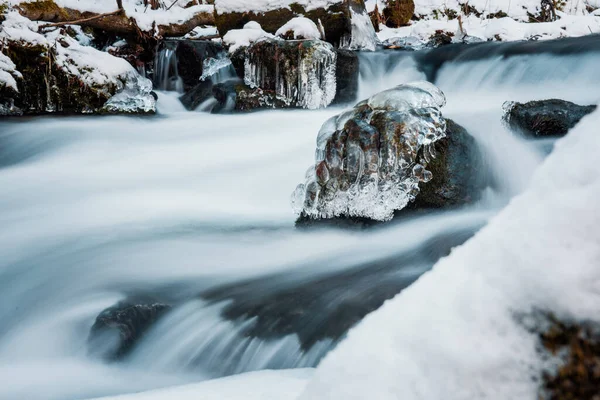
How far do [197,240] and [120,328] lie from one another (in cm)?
135

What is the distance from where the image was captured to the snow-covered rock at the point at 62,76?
6.25 metres

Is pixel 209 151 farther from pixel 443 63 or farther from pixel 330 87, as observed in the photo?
pixel 443 63

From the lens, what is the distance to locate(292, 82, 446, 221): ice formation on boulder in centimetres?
329

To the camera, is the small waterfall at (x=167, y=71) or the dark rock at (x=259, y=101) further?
the small waterfall at (x=167, y=71)

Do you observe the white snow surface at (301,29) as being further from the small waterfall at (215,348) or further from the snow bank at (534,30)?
the small waterfall at (215,348)

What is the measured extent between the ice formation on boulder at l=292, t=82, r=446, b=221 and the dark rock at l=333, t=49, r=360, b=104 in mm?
3648

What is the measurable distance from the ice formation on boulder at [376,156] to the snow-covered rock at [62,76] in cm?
449

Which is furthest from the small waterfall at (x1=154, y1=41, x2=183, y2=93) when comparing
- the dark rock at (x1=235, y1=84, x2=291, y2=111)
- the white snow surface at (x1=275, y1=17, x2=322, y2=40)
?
the white snow surface at (x1=275, y1=17, x2=322, y2=40)

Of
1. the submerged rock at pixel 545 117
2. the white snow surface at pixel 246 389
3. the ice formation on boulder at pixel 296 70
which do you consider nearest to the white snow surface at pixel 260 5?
the ice formation on boulder at pixel 296 70

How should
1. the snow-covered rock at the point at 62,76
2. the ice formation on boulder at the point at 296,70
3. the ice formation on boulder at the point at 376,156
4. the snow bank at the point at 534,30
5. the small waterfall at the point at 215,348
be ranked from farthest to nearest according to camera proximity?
1. the snow bank at the point at 534,30
2. the ice formation on boulder at the point at 296,70
3. the snow-covered rock at the point at 62,76
4. the ice formation on boulder at the point at 376,156
5. the small waterfall at the point at 215,348

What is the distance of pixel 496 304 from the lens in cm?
58

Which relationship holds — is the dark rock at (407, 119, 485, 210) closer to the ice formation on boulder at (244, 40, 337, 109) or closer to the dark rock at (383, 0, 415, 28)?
the ice formation on boulder at (244, 40, 337, 109)

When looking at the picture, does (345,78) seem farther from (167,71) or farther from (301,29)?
(167,71)

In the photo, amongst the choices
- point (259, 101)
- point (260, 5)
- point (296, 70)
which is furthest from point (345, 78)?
point (260, 5)
